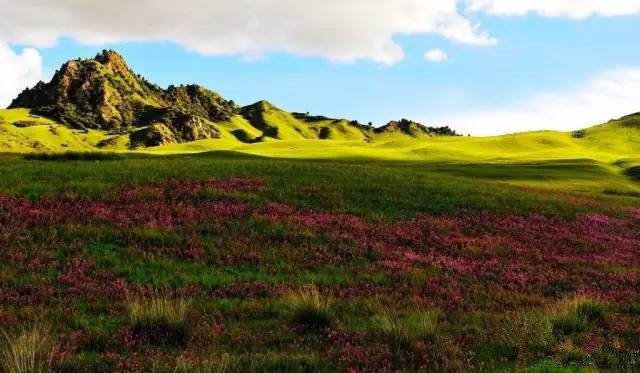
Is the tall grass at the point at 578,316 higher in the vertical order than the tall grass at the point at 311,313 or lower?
lower

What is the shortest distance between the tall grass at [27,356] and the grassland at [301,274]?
0.08 meters

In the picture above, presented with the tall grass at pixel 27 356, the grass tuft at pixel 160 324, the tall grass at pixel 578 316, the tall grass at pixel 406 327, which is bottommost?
the tall grass at pixel 578 316

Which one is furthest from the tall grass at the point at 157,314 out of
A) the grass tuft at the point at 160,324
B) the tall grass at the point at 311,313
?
the tall grass at the point at 311,313

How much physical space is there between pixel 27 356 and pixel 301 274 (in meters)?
9.30

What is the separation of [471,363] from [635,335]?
5.18m

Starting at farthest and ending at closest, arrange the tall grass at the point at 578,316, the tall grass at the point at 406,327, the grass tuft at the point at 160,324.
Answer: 1. the tall grass at the point at 578,316
2. the tall grass at the point at 406,327
3. the grass tuft at the point at 160,324

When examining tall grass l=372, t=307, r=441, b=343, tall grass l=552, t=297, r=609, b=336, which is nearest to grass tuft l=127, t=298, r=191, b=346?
tall grass l=372, t=307, r=441, b=343

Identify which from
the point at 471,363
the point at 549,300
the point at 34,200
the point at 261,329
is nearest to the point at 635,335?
the point at 549,300

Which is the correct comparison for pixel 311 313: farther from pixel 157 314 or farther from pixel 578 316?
pixel 578 316

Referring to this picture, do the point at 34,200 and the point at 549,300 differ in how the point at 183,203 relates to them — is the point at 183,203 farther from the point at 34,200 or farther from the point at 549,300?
the point at 549,300

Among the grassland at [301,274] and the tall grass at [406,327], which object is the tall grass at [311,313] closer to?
the grassland at [301,274]

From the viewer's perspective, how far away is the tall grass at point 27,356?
24.4ft

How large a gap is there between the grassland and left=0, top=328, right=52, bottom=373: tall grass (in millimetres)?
84

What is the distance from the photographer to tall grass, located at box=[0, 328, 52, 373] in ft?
24.4
